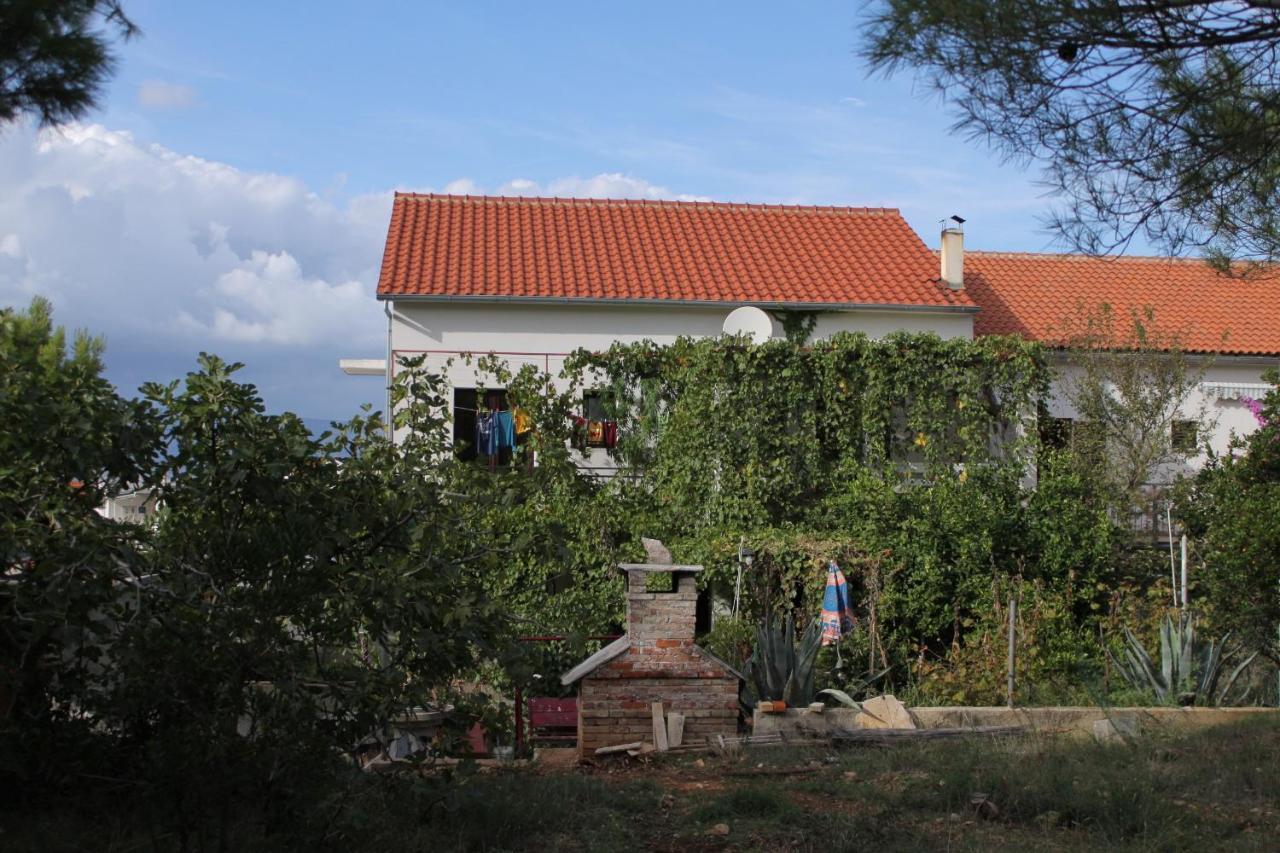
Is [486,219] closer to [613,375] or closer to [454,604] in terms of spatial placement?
[613,375]

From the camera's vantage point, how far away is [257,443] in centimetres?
611

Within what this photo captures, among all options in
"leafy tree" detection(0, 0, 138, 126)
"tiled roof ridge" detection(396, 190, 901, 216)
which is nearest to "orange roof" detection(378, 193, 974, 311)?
"tiled roof ridge" detection(396, 190, 901, 216)

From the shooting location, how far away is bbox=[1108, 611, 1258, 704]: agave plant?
11484 millimetres

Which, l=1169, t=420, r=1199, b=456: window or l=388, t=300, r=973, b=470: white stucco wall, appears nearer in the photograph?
l=388, t=300, r=973, b=470: white stucco wall

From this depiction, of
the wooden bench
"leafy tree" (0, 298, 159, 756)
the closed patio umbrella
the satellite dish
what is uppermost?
the satellite dish

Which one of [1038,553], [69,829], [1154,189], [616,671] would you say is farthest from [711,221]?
[69,829]

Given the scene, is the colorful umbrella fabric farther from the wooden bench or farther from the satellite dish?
the satellite dish

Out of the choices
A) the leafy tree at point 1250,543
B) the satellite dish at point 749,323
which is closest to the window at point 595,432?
the satellite dish at point 749,323

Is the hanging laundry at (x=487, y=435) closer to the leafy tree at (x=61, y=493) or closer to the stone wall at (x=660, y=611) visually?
the stone wall at (x=660, y=611)

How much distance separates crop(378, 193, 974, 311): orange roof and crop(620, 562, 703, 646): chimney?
9760 millimetres

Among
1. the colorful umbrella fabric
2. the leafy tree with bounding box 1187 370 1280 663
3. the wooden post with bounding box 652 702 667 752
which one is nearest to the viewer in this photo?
the wooden post with bounding box 652 702 667 752

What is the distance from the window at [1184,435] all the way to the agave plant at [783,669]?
11163 mm

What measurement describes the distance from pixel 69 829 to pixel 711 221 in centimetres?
1880

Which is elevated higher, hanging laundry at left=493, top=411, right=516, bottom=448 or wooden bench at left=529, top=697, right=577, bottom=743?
hanging laundry at left=493, top=411, right=516, bottom=448
